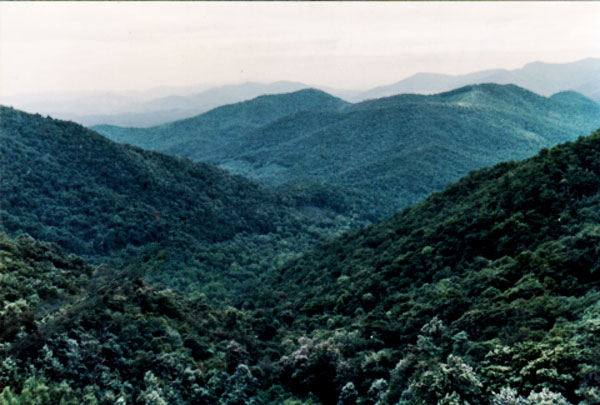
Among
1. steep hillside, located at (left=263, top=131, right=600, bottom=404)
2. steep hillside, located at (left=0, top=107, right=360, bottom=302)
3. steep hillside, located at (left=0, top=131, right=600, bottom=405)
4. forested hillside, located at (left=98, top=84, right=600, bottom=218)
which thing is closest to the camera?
steep hillside, located at (left=263, top=131, right=600, bottom=404)

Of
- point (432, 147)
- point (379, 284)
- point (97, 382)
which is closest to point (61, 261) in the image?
point (97, 382)

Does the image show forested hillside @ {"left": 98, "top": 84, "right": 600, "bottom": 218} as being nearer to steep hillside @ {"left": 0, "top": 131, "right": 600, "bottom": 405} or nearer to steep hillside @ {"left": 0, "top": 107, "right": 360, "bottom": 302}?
steep hillside @ {"left": 0, "top": 107, "right": 360, "bottom": 302}

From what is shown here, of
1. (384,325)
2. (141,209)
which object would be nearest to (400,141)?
(141,209)

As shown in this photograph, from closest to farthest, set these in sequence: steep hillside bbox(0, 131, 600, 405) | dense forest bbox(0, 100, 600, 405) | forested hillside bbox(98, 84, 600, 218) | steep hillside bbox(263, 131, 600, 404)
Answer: steep hillside bbox(263, 131, 600, 404)
steep hillside bbox(0, 131, 600, 405)
dense forest bbox(0, 100, 600, 405)
forested hillside bbox(98, 84, 600, 218)

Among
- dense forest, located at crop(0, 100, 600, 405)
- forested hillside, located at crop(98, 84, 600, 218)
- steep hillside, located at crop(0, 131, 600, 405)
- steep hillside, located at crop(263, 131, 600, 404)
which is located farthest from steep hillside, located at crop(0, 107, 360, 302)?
forested hillside, located at crop(98, 84, 600, 218)

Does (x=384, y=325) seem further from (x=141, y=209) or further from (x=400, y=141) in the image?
(x=400, y=141)

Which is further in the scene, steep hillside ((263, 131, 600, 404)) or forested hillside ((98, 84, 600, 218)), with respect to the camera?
forested hillside ((98, 84, 600, 218))

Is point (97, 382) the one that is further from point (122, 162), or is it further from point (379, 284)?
point (122, 162)
